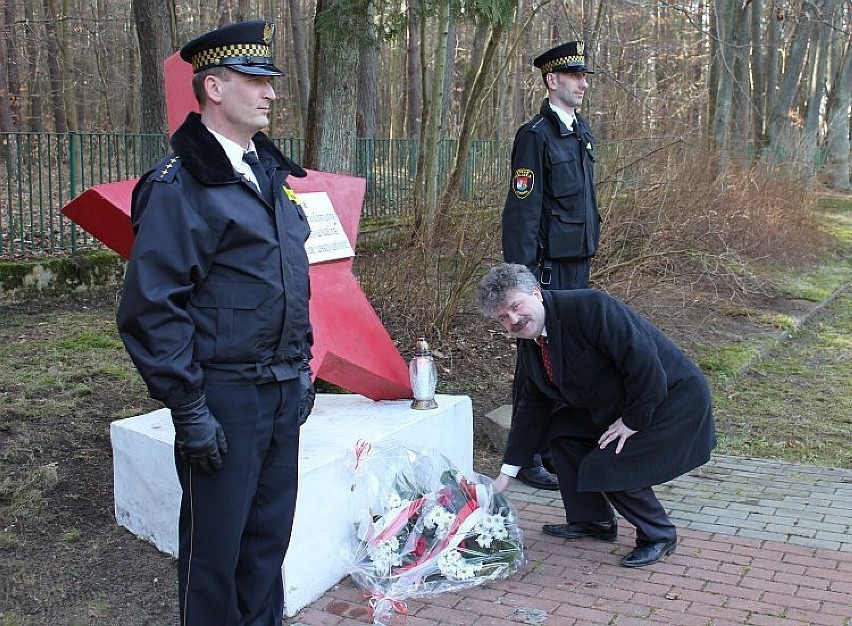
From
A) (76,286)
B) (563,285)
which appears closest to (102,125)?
(76,286)

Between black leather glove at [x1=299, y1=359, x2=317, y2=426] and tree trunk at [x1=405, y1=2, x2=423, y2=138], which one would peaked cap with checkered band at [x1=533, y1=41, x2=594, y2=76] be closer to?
black leather glove at [x1=299, y1=359, x2=317, y2=426]

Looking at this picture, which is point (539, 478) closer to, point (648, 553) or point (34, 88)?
point (648, 553)

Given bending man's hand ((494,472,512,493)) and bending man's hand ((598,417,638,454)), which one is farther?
bending man's hand ((494,472,512,493))

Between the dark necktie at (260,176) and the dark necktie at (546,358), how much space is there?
1525mm

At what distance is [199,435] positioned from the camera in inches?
101

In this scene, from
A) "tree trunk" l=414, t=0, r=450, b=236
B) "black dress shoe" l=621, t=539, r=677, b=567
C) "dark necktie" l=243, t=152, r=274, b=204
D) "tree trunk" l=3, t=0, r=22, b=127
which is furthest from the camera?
"tree trunk" l=3, t=0, r=22, b=127

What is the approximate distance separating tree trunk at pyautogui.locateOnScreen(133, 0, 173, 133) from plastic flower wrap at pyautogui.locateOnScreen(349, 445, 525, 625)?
965 cm

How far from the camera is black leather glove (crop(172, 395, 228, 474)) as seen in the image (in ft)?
8.37

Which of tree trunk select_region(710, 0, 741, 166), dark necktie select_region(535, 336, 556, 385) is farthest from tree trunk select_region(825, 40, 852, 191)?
dark necktie select_region(535, 336, 556, 385)

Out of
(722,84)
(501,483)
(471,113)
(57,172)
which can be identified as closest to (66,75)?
(57,172)

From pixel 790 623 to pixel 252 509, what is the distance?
2.04m

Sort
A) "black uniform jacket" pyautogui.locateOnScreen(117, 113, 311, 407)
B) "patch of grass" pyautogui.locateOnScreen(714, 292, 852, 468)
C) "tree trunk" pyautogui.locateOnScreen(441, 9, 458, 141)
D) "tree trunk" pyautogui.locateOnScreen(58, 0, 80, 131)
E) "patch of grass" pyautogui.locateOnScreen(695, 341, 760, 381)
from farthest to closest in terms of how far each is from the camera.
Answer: "tree trunk" pyautogui.locateOnScreen(58, 0, 80, 131), "tree trunk" pyautogui.locateOnScreen(441, 9, 458, 141), "patch of grass" pyautogui.locateOnScreen(695, 341, 760, 381), "patch of grass" pyautogui.locateOnScreen(714, 292, 852, 468), "black uniform jacket" pyautogui.locateOnScreen(117, 113, 311, 407)

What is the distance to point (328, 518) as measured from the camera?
381cm

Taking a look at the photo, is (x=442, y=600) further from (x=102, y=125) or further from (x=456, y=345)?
(x=102, y=125)
